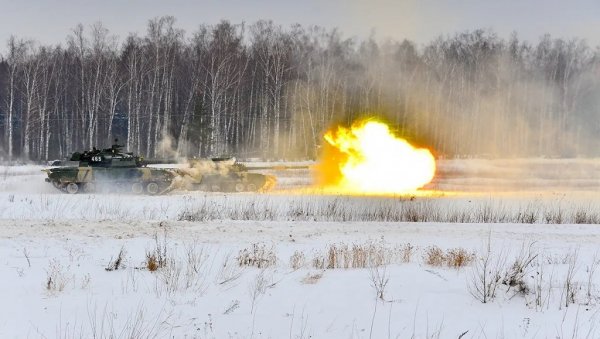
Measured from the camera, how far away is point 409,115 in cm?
5266

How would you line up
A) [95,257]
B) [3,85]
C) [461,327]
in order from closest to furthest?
[461,327]
[95,257]
[3,85]

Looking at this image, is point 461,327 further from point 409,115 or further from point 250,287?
point 409,115

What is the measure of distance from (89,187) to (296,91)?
27125mm

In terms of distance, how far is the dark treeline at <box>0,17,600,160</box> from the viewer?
44.9 m

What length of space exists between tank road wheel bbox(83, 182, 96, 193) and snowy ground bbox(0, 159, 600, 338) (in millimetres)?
6300

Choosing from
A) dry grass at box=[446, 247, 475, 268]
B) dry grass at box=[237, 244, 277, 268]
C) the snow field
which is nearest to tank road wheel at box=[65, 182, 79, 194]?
the snow field

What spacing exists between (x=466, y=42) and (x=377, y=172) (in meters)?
34.4

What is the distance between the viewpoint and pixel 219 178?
83.4ft

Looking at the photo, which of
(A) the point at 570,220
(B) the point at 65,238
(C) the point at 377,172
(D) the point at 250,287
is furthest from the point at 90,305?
(C) the point at 377,172

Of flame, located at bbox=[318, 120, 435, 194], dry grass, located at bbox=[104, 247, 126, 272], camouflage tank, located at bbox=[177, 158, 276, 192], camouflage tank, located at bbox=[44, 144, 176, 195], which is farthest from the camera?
flame, located at bbox=[318, 120, 435, 194]

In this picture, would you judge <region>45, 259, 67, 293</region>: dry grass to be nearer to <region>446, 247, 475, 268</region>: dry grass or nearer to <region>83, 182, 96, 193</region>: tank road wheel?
<region>446, 247, 475, 268</region>: dry grass

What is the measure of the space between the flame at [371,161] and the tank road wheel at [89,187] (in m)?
11.0

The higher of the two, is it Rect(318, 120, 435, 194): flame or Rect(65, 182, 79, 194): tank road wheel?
Rect(318, 120, 435, 194): flame

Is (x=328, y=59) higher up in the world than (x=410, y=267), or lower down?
higher up
